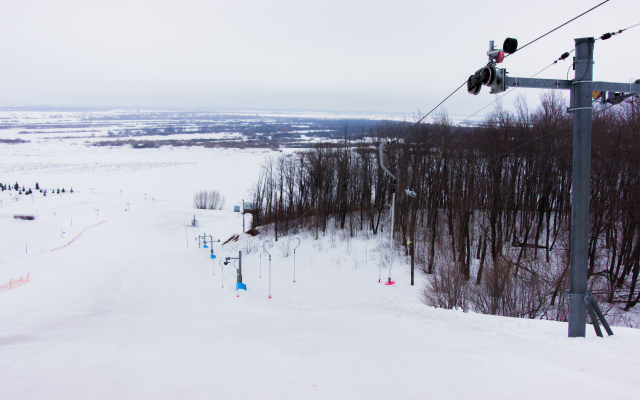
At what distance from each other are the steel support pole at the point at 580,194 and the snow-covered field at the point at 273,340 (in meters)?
0.63

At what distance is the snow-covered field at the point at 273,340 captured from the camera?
230 inches

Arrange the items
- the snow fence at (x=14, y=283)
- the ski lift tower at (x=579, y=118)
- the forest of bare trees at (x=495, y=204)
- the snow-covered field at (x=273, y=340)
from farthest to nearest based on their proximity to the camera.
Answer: the snow fence at (x=14, y=283) → the forest of bare trees at (x=495, y=204) → the ski lift tower at (x=579, y=118) → the snow-covered field at (x=273, y=340)

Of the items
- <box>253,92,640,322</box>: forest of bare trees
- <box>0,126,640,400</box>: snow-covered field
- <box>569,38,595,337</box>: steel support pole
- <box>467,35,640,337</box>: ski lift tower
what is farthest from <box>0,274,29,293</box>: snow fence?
<box>569,38,595,337</box>: steel support pole

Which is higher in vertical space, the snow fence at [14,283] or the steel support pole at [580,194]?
the steel support pole at [580,194]

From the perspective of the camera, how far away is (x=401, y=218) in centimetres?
3391

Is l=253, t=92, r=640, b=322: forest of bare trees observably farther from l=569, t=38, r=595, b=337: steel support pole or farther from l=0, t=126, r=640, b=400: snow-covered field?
l=569, t=38, r=595, b=337: steel support pole

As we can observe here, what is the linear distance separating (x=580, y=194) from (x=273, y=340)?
7.18m

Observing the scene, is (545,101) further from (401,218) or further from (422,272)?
(422,272)

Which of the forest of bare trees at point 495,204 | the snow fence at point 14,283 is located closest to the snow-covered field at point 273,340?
the snow fence at point 14,283

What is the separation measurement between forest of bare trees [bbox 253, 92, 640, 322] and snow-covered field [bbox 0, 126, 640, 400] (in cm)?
423

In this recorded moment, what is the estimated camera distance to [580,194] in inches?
275

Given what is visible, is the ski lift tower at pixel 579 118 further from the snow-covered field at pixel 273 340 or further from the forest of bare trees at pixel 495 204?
the forest of bare trees at pixel 495 204

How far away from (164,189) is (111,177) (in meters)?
21.0

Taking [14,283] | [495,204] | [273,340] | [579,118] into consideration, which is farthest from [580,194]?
[14,283]
